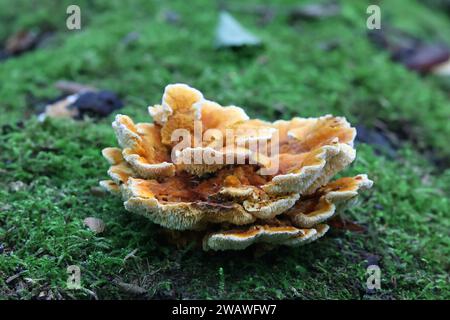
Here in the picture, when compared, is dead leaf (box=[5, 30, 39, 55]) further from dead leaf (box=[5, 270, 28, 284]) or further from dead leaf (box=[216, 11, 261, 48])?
dead leaf (box=[5, 270, 28, 284])

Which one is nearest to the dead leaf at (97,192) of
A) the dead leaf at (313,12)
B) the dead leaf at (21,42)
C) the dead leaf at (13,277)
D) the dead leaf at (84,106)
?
the dead leaf at (13,277)

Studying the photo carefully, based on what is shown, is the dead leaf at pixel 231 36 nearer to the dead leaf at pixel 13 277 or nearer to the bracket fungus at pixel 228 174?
the bracket fungus at pixel 228 174

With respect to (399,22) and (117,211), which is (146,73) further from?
(399,22)

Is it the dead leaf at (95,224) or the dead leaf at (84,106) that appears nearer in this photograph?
the dead leaf at (95,224)

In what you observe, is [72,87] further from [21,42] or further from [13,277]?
[13,277]

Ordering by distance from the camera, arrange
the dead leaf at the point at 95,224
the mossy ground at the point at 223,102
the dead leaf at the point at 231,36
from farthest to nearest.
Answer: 1. the dead leaf at the point at 231,36
2. the dead leaf at the point at 95,224
3. the mossy ground at the point at 223,102

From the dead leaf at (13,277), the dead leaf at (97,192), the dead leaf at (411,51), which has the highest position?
the dead leaf at (411,51)

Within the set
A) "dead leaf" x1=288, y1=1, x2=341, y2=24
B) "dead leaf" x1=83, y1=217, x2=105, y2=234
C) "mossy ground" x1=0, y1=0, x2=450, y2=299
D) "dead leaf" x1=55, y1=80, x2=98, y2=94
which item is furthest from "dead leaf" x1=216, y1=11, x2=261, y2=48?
"dead leaf" x1=83, y1=217, x2=105, y2=234
